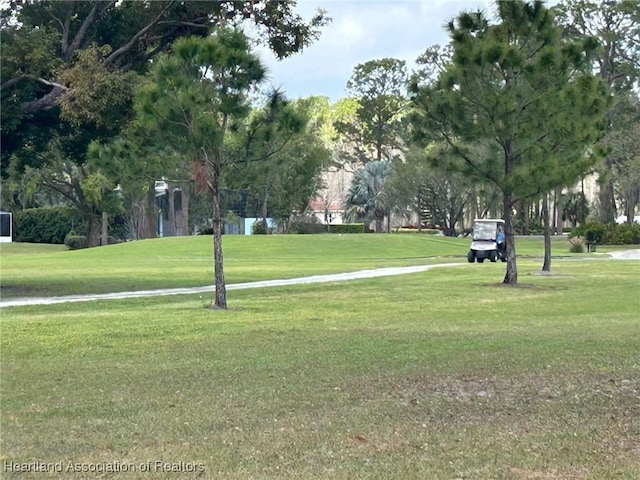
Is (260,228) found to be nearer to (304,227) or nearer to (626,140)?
(304,227)

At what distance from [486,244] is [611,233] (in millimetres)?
23794

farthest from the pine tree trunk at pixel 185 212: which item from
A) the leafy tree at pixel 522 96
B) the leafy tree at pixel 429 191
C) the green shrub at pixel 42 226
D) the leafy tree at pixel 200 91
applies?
the leafy tree at pixel 200 91

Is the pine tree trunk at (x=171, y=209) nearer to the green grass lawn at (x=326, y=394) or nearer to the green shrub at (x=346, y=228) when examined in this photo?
the green shrub at (x=346, y=228)

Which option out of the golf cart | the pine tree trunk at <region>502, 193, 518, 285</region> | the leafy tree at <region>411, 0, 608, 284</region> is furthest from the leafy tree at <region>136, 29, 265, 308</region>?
the golf cart

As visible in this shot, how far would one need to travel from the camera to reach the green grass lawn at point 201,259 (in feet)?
83.4

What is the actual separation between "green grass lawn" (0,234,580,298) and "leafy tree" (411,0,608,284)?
27.2 feet

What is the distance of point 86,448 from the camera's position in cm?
612

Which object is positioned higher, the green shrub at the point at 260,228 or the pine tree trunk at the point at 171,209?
the pine tree trunk at the point at 171,209

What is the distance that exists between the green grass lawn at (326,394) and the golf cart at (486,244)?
2248cm

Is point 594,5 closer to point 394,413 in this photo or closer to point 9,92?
point 9,92

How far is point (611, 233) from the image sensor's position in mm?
59438

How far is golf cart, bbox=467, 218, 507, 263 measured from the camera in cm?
3866

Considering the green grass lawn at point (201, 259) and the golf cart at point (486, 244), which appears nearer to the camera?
the green grass lawn at point (201, 259)

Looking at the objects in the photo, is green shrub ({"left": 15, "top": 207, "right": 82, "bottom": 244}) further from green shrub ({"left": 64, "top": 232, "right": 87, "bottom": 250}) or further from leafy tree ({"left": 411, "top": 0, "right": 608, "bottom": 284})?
leafy tree ({"left": 411, "top": 0, "right": 608, "bottom": 284})
